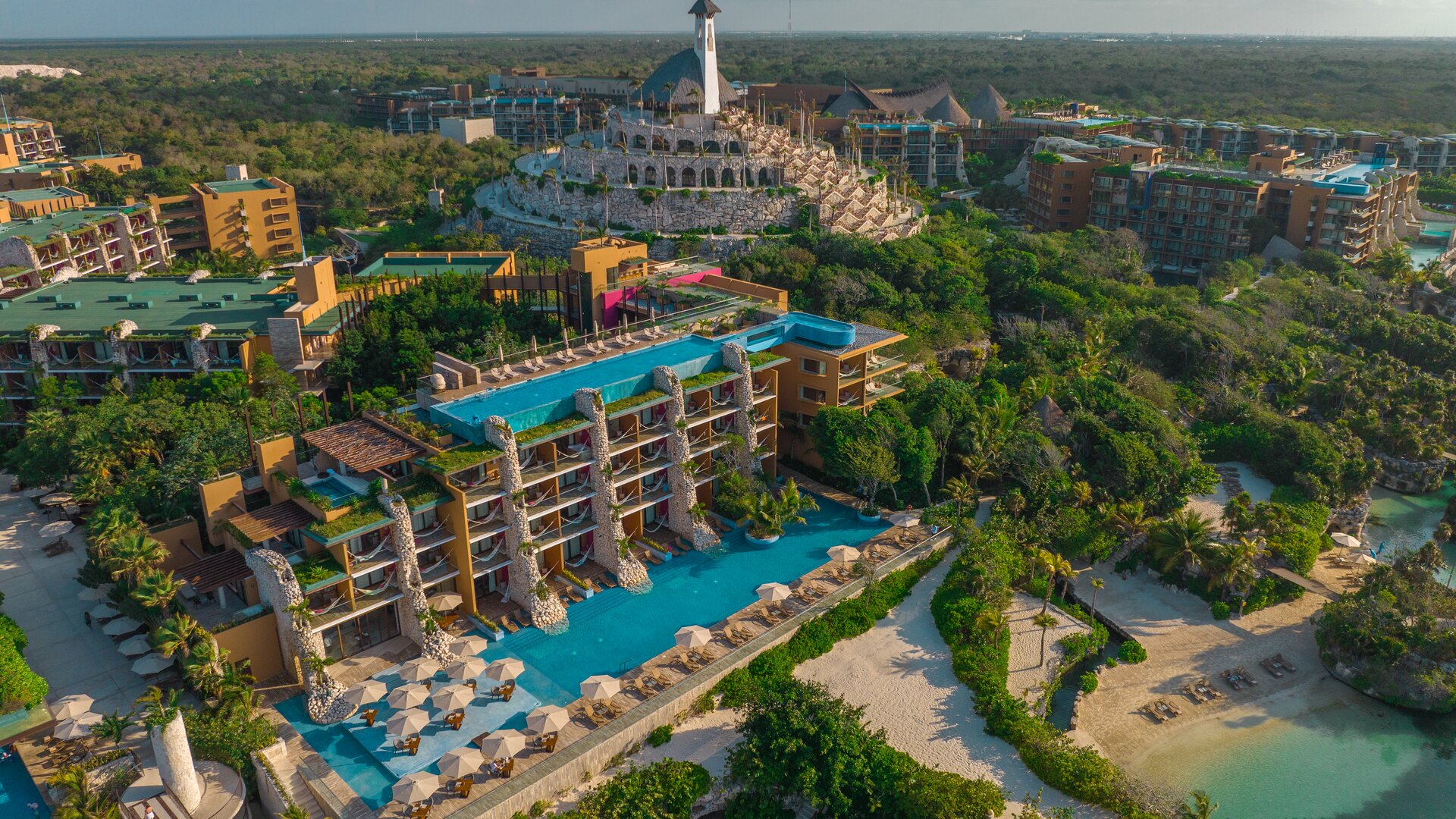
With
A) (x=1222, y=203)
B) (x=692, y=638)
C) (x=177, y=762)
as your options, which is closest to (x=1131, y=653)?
(x=692, y=638)

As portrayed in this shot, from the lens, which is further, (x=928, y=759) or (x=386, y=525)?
(x=386, y=525)

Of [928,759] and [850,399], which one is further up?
[850,399]

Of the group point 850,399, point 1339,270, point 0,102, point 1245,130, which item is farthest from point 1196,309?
point 0,102

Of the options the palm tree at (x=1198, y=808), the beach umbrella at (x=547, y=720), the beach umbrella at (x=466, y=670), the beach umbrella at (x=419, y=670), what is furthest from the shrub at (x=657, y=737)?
the palm tree at (x=1198, y=808)

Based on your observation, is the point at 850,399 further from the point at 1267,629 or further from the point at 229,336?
the point at 229,336

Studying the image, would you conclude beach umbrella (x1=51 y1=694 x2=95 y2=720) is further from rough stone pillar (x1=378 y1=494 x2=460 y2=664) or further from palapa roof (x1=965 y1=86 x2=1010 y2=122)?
palapa roof (x1=965 y1=86 x2=1010 y2=122)

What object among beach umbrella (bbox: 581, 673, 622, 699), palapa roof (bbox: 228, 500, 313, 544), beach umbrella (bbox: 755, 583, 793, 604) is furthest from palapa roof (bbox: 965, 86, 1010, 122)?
palapa roof (bbox: 228, 500, 313, 544)

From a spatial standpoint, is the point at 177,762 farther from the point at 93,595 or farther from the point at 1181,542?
the point at 1181,542

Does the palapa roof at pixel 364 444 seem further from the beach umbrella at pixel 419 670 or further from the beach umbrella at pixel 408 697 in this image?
the beach umbrella at pixel 408 697
